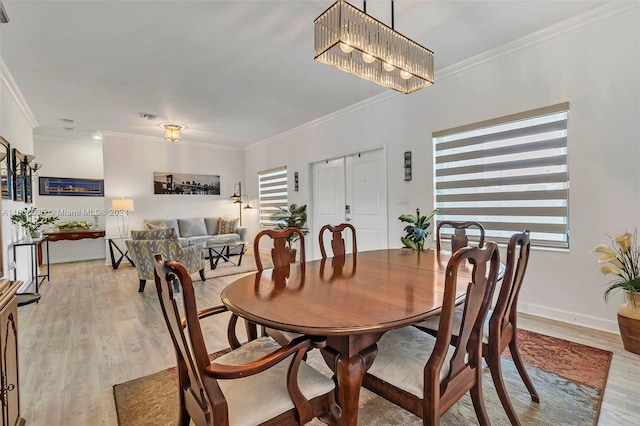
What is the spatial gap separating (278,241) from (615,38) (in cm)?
312

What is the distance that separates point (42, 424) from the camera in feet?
5.24

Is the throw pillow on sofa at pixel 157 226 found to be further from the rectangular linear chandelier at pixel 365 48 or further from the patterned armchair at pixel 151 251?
the rectangular linear chandelier at pixel 365 48

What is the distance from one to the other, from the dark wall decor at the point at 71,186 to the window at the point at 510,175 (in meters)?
7.00

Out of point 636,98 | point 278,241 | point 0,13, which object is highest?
point 0,13

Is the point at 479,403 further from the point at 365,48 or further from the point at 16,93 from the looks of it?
the point at 16,93

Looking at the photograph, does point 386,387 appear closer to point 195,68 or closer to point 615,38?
point 615,38

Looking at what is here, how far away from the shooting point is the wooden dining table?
3.54 ft

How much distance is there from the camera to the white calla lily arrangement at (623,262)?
2238 mm

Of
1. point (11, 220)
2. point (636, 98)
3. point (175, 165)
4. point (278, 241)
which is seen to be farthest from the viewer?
point (175, 165)

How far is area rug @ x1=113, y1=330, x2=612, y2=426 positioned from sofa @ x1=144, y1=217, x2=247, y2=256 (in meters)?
4.02

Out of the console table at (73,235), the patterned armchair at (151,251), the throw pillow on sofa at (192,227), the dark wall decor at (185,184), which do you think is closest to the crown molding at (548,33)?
the patterned armchair at (151,251)

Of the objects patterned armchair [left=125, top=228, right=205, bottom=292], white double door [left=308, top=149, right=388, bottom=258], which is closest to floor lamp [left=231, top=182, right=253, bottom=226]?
white double door [left=308, top=149, right=388, bottom=258]

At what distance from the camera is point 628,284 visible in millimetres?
2246

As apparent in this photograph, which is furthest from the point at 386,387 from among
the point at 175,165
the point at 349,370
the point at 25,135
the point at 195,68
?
the point at 175,165
